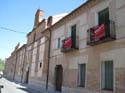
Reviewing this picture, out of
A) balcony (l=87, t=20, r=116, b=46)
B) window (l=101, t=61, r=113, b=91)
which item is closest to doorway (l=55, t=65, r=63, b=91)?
balcony (l=87, t=20, r=116, b=46)

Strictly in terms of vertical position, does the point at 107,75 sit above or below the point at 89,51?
below

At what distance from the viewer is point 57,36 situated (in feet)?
62.3

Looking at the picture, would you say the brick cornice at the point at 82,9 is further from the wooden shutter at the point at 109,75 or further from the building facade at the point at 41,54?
the building facade at the point at 41,54

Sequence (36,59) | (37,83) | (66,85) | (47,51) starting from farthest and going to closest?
1. (36,59)
2. (37,83)
3. (47,51)
4. (66,85)

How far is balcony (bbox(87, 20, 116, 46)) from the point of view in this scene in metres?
10.9

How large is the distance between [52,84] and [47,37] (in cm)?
573

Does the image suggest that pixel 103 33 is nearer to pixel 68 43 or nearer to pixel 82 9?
pixel 82 9

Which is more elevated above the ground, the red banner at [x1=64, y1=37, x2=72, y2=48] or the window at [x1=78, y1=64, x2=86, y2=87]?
the red banner at [x1=64, y1=37, x2=72, y2=48]

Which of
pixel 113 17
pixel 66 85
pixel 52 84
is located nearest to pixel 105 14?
pixel 113 17

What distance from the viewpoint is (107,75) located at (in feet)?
37.6

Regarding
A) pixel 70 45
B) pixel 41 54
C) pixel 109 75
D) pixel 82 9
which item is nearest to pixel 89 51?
pixel 70 45

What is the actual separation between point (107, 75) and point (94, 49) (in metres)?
2.02

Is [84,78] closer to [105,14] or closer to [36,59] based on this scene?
[105,14]

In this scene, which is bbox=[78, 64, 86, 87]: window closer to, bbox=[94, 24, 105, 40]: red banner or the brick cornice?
bbox=[94, 24, 105, 40]: red banner
